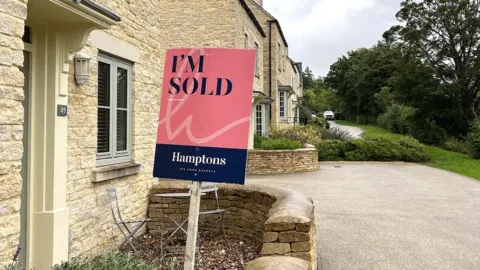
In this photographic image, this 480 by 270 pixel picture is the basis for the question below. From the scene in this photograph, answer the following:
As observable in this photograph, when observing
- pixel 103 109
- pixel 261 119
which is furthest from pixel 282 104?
pixel 103 109

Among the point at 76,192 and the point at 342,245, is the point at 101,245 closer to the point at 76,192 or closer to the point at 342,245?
the point at 76,192

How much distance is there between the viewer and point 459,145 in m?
25.3

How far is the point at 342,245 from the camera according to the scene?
629 cm

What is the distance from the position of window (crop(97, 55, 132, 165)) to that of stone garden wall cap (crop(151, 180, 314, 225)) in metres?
1.15

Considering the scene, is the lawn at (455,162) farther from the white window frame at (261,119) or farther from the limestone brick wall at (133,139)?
the limestone brick wall at (133,139)

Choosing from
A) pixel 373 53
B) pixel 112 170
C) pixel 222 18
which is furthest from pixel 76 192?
pixel 373 53

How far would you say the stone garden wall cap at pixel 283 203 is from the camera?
13.8 ft

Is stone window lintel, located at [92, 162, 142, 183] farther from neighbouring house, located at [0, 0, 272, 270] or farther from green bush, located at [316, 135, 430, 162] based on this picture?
green bush, located at [316, 135, 430, 162]

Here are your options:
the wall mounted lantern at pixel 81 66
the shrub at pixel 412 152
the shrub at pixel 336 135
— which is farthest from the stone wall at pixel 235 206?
the shrub at pixel 336 135

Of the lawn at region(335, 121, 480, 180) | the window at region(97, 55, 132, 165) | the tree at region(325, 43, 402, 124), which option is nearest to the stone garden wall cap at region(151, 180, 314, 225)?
the window at region(97, 55, 132, 165)

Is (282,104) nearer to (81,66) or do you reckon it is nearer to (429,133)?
(429,133)

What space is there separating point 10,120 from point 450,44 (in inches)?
1143

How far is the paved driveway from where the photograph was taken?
5.71m

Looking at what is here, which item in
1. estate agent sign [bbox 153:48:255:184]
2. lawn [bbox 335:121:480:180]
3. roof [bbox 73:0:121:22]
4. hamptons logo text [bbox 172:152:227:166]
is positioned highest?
roof [bbox 73:0:121:22]
